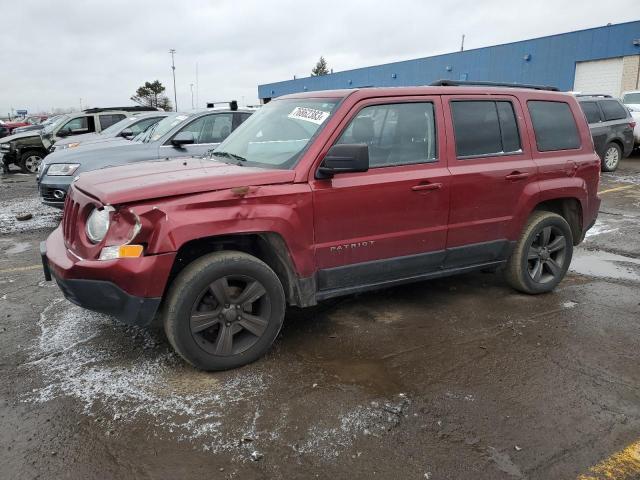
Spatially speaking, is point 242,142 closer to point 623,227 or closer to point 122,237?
point 122,237

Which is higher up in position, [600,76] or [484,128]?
[600,76]

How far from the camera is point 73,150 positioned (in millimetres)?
8227

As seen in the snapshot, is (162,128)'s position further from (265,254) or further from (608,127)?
(608,127)

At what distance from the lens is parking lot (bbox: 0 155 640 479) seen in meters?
2.55

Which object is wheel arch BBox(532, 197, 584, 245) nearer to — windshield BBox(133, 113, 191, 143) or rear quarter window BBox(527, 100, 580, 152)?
rear quarter window BBox(527, 100, 580, 152)

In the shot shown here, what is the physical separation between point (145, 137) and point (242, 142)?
4727 mm

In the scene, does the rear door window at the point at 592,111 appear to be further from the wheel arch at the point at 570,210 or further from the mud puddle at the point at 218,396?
the mud puddle at the point at 218,396

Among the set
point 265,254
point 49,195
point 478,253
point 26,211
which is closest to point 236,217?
point 265,254

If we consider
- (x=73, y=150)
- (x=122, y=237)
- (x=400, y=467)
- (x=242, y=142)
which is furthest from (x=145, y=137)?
(x=400, y=467)

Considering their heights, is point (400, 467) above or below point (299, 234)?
below

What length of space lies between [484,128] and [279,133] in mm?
1724

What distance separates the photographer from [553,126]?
470 centimetres

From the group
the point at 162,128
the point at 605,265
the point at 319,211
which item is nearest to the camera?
the point at 319,211

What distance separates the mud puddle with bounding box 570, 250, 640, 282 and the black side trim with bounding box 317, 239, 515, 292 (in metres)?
1.68
